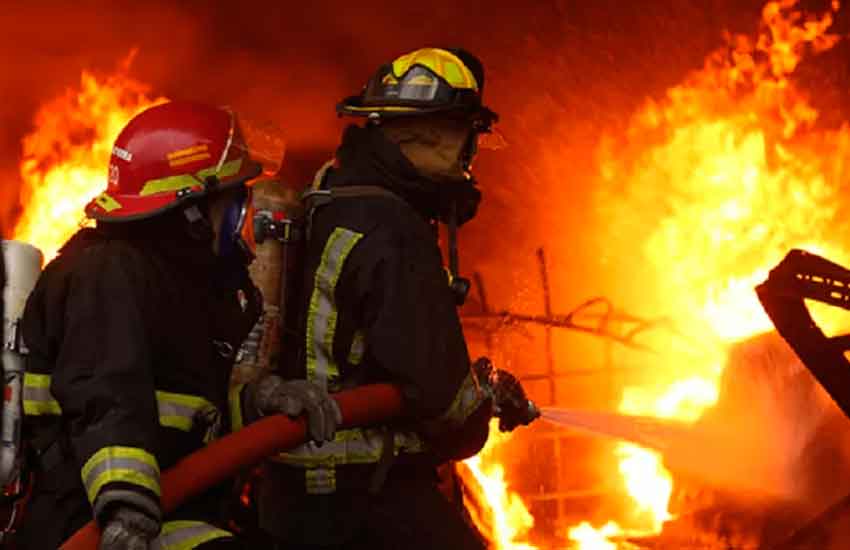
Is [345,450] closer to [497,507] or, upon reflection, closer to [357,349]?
[357,349]

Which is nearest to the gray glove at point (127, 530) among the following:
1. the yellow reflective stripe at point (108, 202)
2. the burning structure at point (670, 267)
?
the yellow reflective stripe at point (108, 202)

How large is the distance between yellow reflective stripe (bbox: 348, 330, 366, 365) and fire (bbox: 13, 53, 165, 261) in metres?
7.34

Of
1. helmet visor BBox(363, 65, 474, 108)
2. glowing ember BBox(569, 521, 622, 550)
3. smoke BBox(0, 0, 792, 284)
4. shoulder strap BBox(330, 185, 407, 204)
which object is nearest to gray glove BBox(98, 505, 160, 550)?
shoulder strap BBox(330, 185, 407, 204)

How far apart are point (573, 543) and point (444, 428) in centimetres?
467

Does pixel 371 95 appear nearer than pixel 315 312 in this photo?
No

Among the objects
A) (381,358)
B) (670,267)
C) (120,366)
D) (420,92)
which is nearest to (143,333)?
(120,366)

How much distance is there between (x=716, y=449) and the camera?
5961mm

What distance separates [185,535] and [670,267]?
9.33 m

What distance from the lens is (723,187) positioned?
10852 mm

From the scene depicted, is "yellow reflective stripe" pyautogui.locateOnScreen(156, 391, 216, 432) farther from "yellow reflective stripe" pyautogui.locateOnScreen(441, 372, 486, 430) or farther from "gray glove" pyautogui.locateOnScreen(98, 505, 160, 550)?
"yellow reflective stripe" pyautogui.locateOnScreen(441, 372, 486, 430)

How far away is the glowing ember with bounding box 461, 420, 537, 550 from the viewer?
764 centimetres

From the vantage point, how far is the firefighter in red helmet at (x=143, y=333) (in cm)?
243

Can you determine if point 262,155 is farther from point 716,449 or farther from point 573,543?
point 573,543

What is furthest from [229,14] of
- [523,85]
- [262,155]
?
[262,155]
